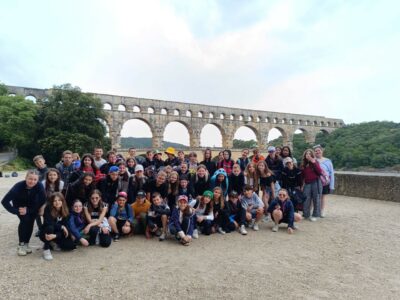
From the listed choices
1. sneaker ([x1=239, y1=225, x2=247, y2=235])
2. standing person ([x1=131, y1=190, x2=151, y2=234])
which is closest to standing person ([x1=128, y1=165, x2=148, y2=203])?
standing person ([x1=131, y1=190, x2=151, y2=234])

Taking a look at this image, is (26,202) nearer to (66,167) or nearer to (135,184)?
(66,167)

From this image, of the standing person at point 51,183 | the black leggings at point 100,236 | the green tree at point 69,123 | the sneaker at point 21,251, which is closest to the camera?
the sneaker at point 21,251

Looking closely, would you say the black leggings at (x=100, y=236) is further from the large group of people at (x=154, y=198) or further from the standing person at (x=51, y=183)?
the standing person at (x=51, y=183)

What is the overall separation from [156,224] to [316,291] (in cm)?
251

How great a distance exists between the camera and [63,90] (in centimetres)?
2202

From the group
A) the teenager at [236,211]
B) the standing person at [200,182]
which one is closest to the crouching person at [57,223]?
the standing person at [200,182]

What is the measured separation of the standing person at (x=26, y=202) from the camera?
382 centimetres

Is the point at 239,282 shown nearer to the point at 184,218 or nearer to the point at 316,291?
the point at 316,291

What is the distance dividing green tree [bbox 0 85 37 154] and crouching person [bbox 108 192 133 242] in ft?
65.0

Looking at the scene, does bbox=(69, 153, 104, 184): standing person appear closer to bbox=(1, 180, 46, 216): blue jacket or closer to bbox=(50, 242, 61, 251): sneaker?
bbox=(1, 180, 46, 216): blue jacket

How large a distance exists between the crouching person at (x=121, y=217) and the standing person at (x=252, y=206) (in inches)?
74.3

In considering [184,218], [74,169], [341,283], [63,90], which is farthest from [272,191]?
[63,90]

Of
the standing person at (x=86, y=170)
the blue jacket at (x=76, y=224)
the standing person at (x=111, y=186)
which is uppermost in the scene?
the standing person at (x=86, y=170)

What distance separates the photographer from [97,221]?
13.5 ft
